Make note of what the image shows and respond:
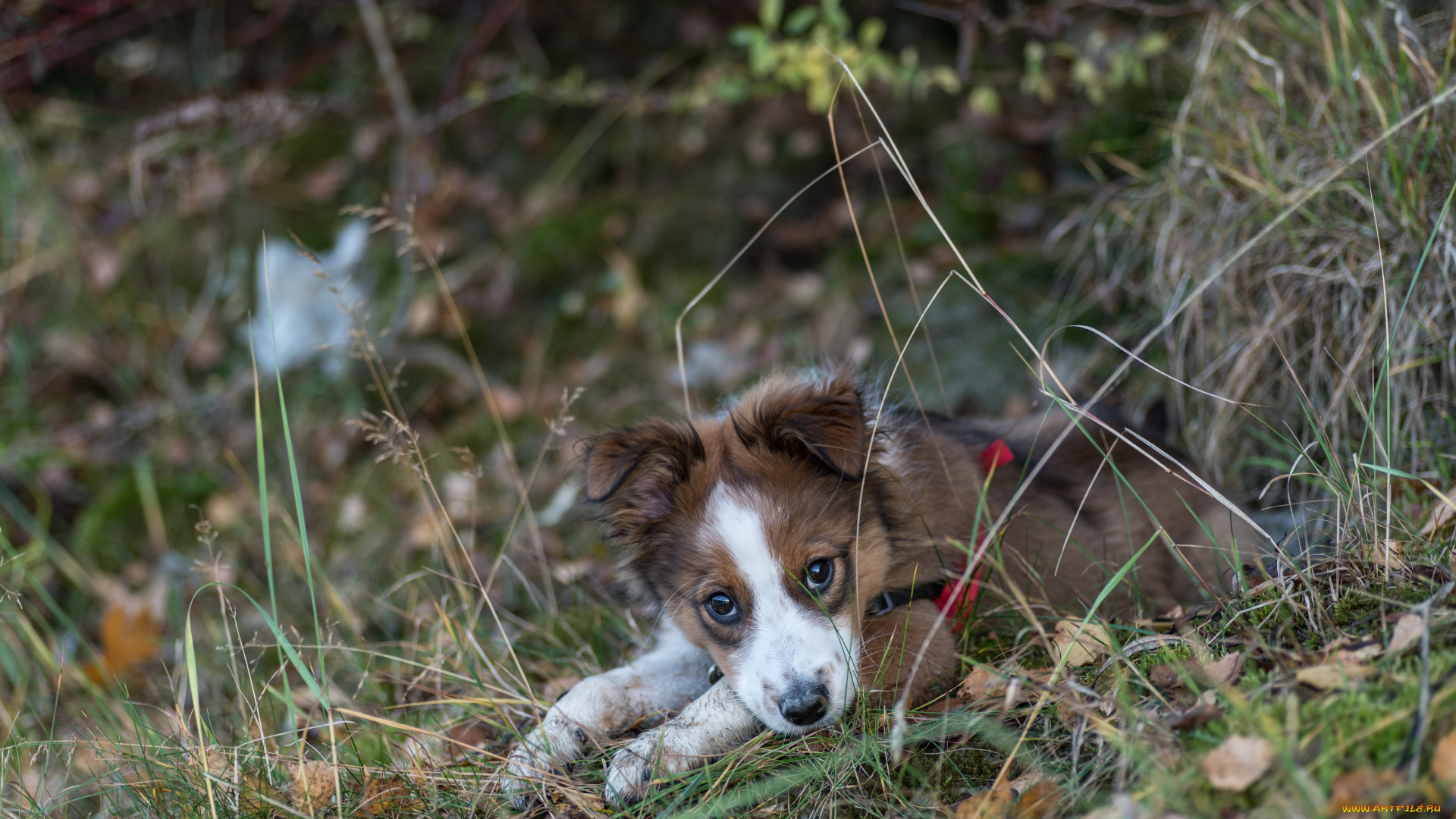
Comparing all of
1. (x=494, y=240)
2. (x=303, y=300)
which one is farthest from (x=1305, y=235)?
(x=303, y=300)

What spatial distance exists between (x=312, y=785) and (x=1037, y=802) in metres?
1.77

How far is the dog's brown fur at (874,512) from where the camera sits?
8.18 feet

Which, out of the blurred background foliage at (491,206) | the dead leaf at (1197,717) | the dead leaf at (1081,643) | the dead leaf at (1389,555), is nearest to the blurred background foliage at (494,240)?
the blurred background foliage at (491,206)

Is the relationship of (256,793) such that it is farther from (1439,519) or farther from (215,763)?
(1439,519)

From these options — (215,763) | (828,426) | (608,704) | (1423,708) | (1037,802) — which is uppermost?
(828,426)

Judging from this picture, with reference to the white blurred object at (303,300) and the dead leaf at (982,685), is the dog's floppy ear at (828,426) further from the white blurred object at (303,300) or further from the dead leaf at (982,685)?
the white blurred object at (303,300)

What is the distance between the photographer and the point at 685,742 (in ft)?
7.89

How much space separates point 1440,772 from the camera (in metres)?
1.49

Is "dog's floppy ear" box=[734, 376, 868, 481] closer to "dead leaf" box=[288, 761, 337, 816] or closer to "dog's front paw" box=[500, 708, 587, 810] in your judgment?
"dog's front paw" box=[500, 708, 587, 810]

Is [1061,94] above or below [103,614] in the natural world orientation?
above

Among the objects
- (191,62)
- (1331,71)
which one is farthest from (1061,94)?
(191,62)

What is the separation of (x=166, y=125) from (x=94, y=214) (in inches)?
131

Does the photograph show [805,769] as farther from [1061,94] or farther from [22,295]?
[22,295]

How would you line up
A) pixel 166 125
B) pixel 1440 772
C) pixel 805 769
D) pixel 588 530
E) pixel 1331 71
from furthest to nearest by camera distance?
pixel 166 125, pixel 588 530, pixel 1331 71, pixel 805 769, pixel 1440 772
